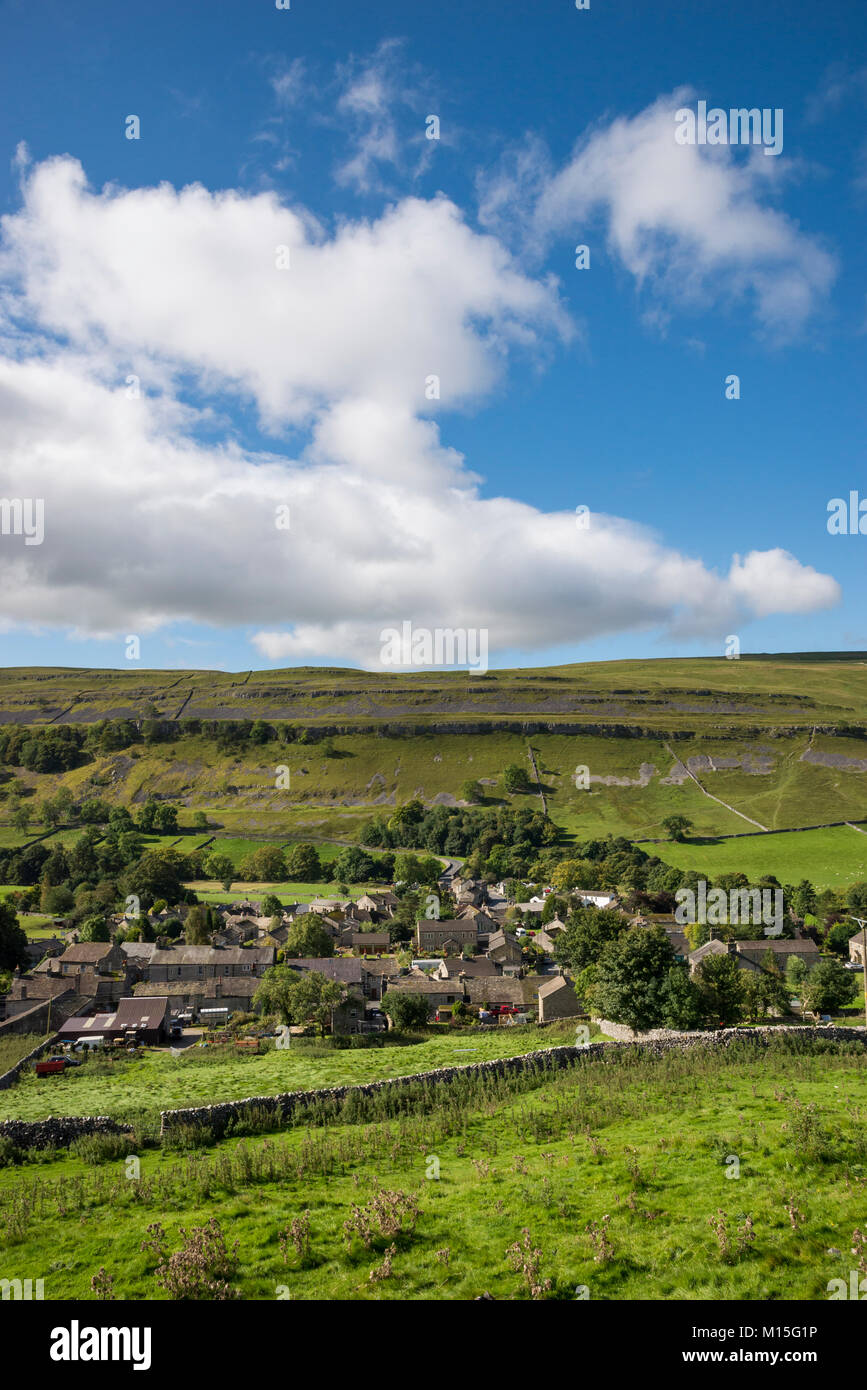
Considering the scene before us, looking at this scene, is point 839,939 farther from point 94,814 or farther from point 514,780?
point 94,814

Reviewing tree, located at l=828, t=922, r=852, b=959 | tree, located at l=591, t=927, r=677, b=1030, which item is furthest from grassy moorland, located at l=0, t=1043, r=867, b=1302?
tree, located at l=828, t=922, r=852, b=959

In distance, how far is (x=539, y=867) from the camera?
387 feet

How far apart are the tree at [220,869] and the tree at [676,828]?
7590 cm

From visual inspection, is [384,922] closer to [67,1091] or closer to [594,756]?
[67,1091]

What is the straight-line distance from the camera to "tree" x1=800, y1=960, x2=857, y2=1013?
150ft

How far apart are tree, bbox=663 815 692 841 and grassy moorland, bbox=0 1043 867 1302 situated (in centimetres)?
10755

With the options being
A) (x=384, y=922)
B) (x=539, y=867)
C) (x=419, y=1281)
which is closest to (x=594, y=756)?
(x=539, y=867)

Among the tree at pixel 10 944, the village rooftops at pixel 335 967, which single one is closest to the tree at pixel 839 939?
the village rooftops at pixel 335 967

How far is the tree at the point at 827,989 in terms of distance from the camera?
45.7 m

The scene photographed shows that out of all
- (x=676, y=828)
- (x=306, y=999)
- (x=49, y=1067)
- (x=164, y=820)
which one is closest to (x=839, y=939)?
(x=306, y=999)

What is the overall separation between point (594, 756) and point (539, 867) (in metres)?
73.9
